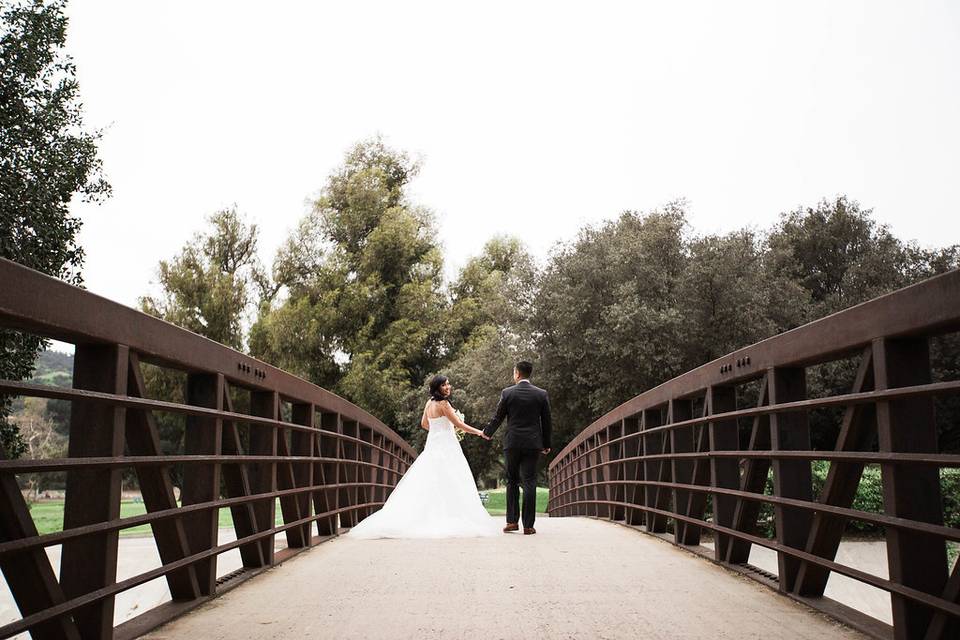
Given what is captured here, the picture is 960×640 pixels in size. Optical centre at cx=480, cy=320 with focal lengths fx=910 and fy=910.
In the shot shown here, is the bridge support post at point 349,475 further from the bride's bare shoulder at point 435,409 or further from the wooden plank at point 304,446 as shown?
the wooden plank at point 304,446

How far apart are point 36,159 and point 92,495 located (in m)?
14.6

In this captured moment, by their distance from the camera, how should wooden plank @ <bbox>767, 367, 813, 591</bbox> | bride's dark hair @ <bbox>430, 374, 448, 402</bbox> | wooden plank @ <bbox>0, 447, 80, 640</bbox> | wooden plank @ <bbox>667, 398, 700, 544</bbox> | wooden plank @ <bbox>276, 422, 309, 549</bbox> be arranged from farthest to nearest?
bride's dark hair @ <bbox>430, 374, 448, 402</bbox>, wooden plank @ <bbox>667, 398, 700, 544</bbox>, wooden plank @ <bbox>276, 422, 309, 549</bbox>, wooden plank @ <bbox>767, 367, 813, 591</bbox>, wooden plank @ <bbox>0, 447, 80, 640</bbox>

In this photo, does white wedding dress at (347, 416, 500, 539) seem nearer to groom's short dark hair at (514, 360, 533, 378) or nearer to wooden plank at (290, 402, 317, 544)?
groom's short dark hair at (514, 360, 533, 378)

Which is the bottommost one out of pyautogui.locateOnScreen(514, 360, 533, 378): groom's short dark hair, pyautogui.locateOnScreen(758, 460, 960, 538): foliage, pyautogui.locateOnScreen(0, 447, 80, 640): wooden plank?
pyautogui.locateOnScreen(758, 460, 960, 538): foliage

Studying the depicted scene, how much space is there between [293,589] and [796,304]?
1123 inches

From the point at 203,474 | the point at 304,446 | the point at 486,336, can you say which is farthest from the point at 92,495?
the point at 486,336

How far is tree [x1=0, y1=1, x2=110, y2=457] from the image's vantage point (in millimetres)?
15328

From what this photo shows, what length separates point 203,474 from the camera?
527cm

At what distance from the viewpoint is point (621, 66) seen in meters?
30.5

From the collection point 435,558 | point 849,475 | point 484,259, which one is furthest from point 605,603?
point 484,259

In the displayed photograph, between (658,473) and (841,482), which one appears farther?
(658,473)

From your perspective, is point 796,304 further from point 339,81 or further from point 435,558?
point 435,558

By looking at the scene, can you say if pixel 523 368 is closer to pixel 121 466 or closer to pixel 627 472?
pixel 627 472

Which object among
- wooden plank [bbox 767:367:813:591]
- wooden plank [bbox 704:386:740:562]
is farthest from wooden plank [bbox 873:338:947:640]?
wooden plank [bbox 704:386:740:562]
